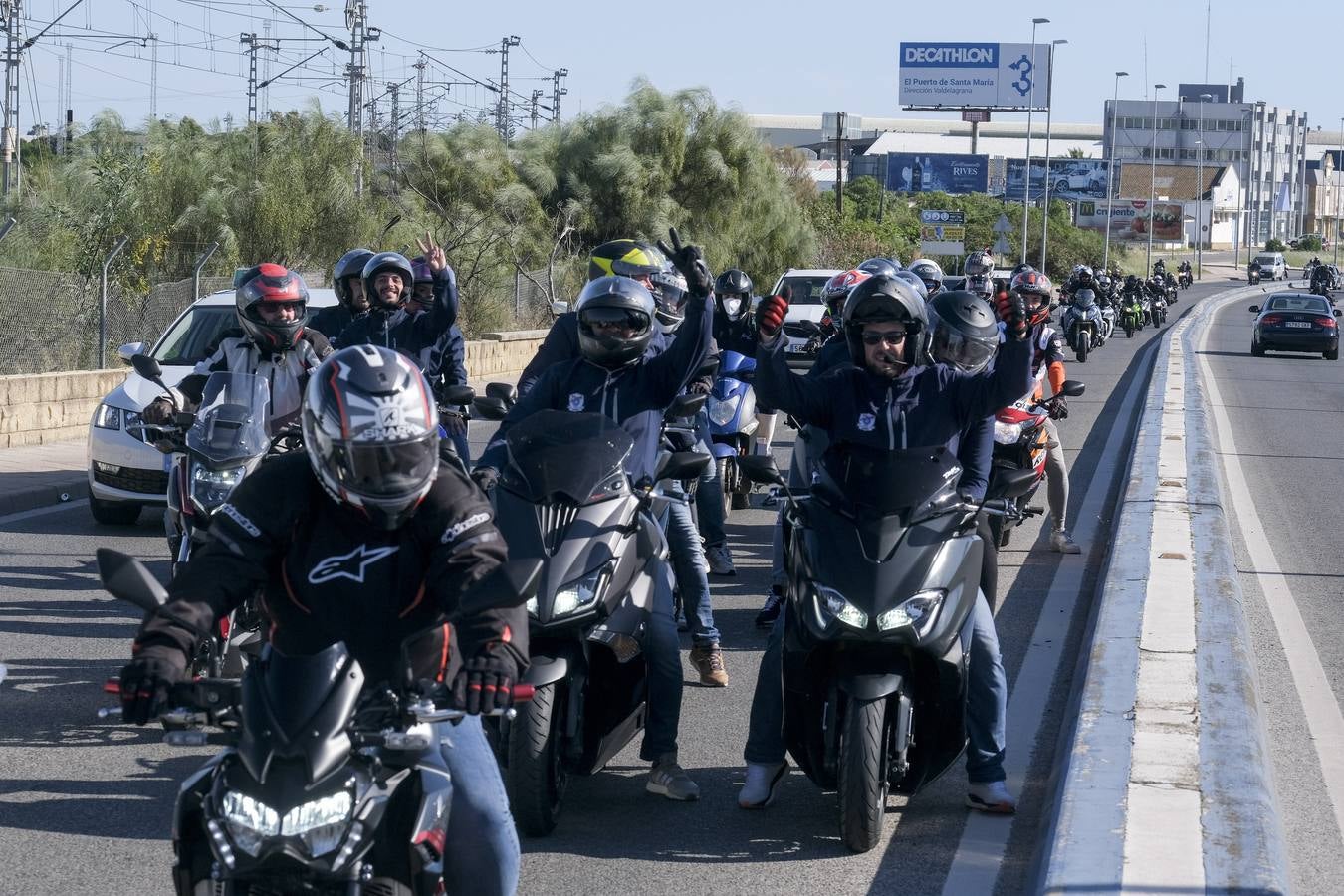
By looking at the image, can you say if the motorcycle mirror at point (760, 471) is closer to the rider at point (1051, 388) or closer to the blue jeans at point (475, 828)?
the blue jeans at point (475, 828)

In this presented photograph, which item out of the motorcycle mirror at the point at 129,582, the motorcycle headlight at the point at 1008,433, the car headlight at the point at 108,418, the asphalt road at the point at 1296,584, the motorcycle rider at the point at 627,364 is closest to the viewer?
the motorcycle mirror at the point at 129,582

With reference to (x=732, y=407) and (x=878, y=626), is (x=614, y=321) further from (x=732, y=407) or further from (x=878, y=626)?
(x=732, y=407)

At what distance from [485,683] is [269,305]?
4.69m

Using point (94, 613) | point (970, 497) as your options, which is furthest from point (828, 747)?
point (94, 613)

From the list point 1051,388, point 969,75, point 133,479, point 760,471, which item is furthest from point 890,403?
point 969,75

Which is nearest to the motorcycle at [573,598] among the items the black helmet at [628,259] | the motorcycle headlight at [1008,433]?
the black helmet at [628,259]

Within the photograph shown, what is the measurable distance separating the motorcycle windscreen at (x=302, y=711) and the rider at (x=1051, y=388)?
8.13 metres

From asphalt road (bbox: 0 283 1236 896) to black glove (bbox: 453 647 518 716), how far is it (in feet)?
5.59

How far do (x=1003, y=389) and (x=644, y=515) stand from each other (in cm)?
126

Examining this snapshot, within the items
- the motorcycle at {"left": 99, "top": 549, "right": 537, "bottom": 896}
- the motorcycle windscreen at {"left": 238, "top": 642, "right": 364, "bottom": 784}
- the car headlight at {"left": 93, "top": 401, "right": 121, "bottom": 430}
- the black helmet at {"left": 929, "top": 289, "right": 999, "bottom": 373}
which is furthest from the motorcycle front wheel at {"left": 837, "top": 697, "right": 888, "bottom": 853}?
the car headlight at {"left": 93, "top": 401, "right": 121, "bottom": 430}

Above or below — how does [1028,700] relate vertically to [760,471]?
A: below

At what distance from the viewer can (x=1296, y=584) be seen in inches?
420

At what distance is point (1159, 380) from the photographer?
2525cm

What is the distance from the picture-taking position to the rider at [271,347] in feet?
25.7
